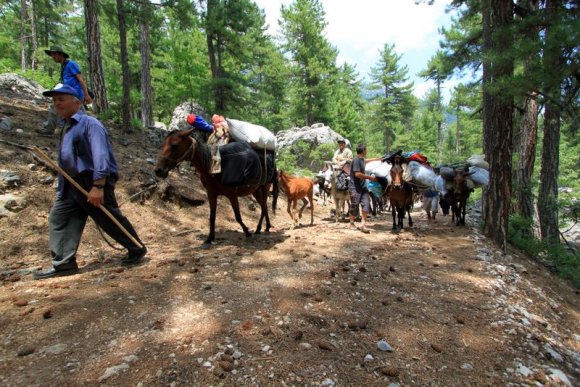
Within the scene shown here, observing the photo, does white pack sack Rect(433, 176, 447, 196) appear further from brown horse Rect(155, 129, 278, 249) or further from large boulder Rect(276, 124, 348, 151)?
large boulder Rect(276, 124, 348, 151)

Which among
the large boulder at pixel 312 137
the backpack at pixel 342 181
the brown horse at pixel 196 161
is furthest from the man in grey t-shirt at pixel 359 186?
the large boulder at pixel 312 137

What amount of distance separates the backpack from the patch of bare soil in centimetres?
461

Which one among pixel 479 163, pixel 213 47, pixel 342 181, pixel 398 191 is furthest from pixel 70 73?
pixel 479 163

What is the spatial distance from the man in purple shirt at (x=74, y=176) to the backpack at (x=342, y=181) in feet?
25.6

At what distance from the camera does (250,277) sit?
479cm

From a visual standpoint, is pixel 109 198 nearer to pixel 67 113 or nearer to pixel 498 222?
pixel 67 113

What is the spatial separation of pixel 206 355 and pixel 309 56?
33508 mm

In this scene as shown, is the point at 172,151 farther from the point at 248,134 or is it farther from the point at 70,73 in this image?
the point at 70,73

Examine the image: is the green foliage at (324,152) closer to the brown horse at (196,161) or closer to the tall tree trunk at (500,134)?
the tall tree trunk at (500,134)

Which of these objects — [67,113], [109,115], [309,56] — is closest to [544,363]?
[67,113]

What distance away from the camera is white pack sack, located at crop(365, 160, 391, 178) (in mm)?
10448

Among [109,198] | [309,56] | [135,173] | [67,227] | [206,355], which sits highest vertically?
[309,56]

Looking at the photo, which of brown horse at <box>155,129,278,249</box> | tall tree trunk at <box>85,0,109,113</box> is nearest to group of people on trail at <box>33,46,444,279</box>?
brown horse at <box>155,129,278,249</box>

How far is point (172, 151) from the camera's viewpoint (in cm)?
582
